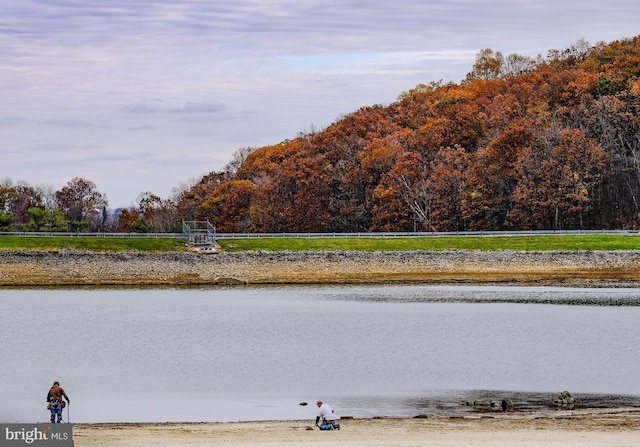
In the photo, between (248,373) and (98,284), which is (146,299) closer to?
(98,284)

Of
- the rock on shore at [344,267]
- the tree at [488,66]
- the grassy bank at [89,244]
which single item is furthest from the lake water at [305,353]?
the tree at [488,66]

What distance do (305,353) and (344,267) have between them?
1410 inches

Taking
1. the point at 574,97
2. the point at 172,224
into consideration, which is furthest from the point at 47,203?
the point at 574,97

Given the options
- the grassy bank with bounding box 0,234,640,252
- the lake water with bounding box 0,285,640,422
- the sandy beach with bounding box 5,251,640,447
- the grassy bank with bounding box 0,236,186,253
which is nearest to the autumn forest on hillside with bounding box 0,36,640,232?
the grassy bank with bounding box 0,234,640,252

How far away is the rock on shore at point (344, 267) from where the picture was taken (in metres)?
72.2

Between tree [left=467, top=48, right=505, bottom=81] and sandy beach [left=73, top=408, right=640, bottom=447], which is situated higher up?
tree [left=467, top=48, right=505, bottom=81]

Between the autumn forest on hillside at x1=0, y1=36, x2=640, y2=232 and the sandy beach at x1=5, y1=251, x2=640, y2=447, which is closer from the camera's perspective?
the sandy beach at x1=5, y1=251, x2=640, y2=447

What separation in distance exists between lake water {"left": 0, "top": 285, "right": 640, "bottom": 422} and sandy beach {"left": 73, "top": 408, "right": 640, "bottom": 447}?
7.29 feet

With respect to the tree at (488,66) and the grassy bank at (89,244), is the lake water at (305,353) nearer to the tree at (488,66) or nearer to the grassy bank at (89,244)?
the grassy bank at (89,244)

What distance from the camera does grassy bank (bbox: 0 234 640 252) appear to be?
7581 centimetres

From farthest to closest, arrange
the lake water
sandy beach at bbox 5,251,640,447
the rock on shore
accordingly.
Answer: the rock on shore < sandy beach at bbox 5,251,640,447 < the lake water

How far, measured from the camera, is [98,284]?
2817 inches

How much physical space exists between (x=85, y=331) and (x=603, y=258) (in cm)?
4034

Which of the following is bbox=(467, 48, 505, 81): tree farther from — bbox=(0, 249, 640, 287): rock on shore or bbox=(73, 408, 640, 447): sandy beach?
bbox=(73, 408, 640, 447): sandy beach
